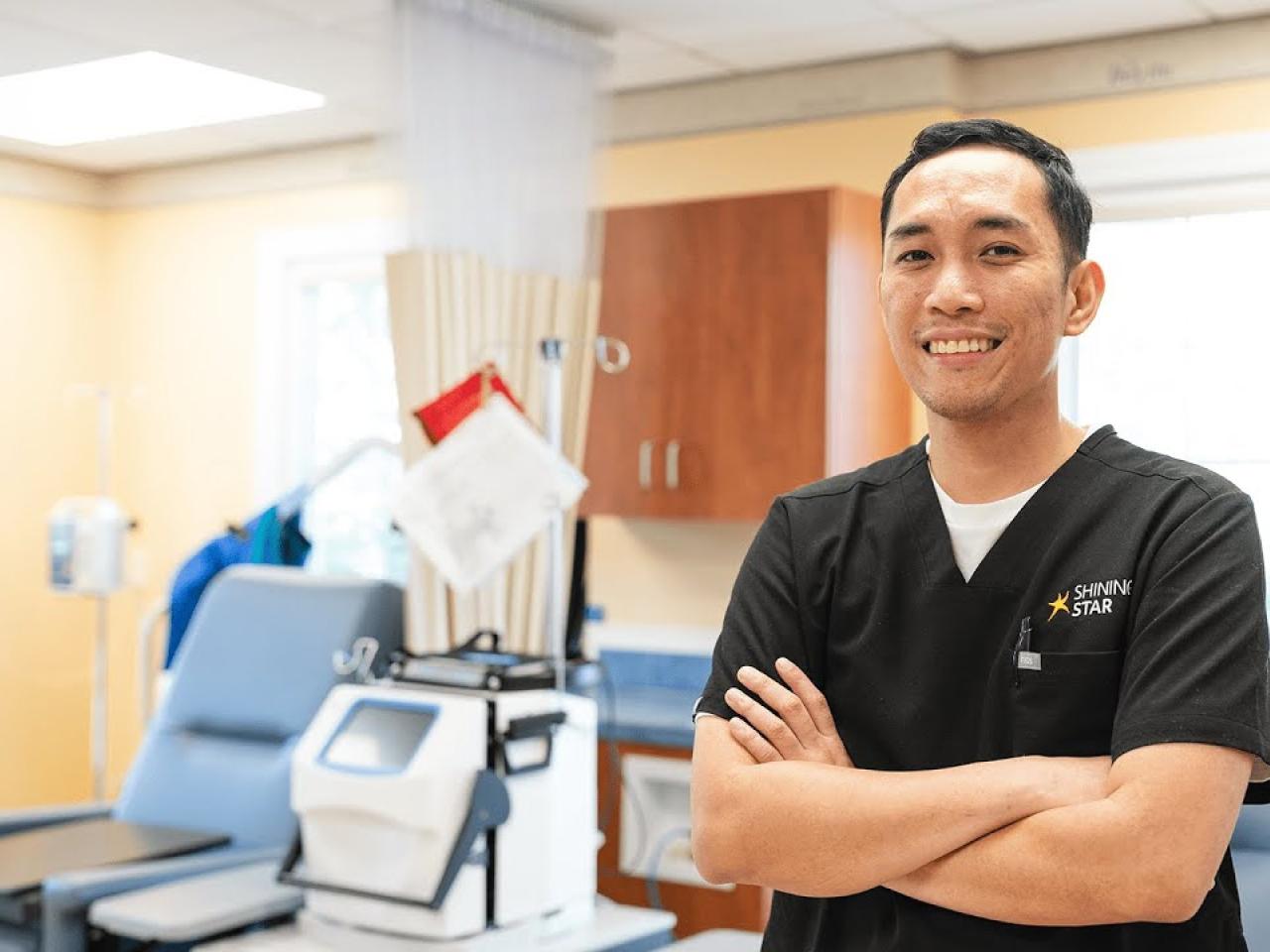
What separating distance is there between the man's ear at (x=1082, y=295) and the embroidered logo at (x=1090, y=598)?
230mm

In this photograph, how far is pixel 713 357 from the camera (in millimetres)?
3980

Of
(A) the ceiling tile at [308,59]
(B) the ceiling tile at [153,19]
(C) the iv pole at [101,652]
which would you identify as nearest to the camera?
(B) the ceiling tile at [153,19]

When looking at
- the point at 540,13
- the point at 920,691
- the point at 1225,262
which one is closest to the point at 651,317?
the point at 540,13

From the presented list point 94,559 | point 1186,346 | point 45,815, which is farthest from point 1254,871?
point 94,559

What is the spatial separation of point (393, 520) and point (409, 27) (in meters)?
1.07

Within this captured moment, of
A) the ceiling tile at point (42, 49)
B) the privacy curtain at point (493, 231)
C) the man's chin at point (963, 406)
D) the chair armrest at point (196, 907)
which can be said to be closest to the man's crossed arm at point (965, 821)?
the man's chin at point (963, 406)

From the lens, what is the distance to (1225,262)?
3838 mm

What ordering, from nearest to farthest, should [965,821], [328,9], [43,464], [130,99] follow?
[965,821]
[328,9]
[130,99]
[43,464]

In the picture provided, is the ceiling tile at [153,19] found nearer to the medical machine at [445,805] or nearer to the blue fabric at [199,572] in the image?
the blue fabric at [199,572]

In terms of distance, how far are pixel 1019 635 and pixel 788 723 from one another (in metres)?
0.23

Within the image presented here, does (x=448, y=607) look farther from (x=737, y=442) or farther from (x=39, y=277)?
(x=39, y=277)

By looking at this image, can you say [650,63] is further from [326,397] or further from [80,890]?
[80,890]

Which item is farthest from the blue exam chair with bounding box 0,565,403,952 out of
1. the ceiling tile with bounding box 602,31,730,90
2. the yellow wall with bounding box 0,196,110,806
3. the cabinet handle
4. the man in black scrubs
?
the yellow wall with bounding box 0,196,110,806

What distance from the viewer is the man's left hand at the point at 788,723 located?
4.78 feet
